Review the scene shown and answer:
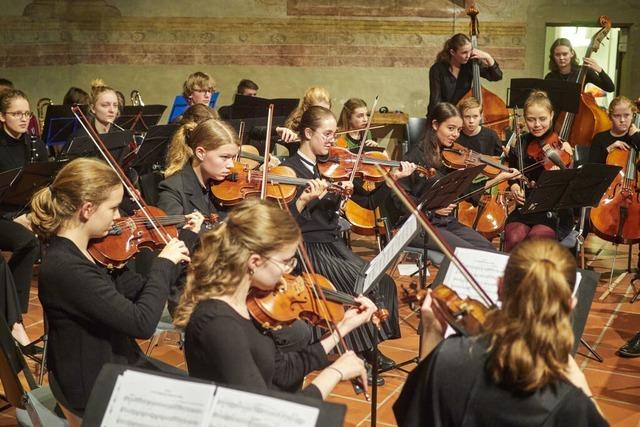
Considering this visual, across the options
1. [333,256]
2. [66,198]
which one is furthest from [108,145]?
[66,198]

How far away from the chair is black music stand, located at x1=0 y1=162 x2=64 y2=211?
1.54m

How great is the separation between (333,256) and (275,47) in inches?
226

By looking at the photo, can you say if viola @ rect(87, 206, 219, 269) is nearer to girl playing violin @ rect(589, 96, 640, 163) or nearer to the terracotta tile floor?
the terracotta tile floor

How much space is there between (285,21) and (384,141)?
1.84 meters

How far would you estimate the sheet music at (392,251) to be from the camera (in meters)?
2.76

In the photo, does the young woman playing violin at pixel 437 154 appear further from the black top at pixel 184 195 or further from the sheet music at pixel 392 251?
the sheet music at pixel 392 251

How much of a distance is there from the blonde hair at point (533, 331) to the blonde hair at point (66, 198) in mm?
1408

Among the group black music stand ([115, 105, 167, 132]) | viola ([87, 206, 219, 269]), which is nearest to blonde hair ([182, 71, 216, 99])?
black music stand ([115, 105, 167, 132])

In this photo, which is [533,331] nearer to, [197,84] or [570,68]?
[197,84]

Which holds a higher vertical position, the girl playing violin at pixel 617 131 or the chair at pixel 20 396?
the girl playing violin at pixel 617 131

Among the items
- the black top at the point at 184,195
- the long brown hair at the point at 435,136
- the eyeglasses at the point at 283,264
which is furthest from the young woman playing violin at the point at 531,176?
the eyeglasses at the point at 283,264

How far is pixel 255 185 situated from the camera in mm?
4164

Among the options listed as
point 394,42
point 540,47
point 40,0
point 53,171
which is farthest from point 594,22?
point 53,171

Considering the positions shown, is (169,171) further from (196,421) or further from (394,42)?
(394,42)
